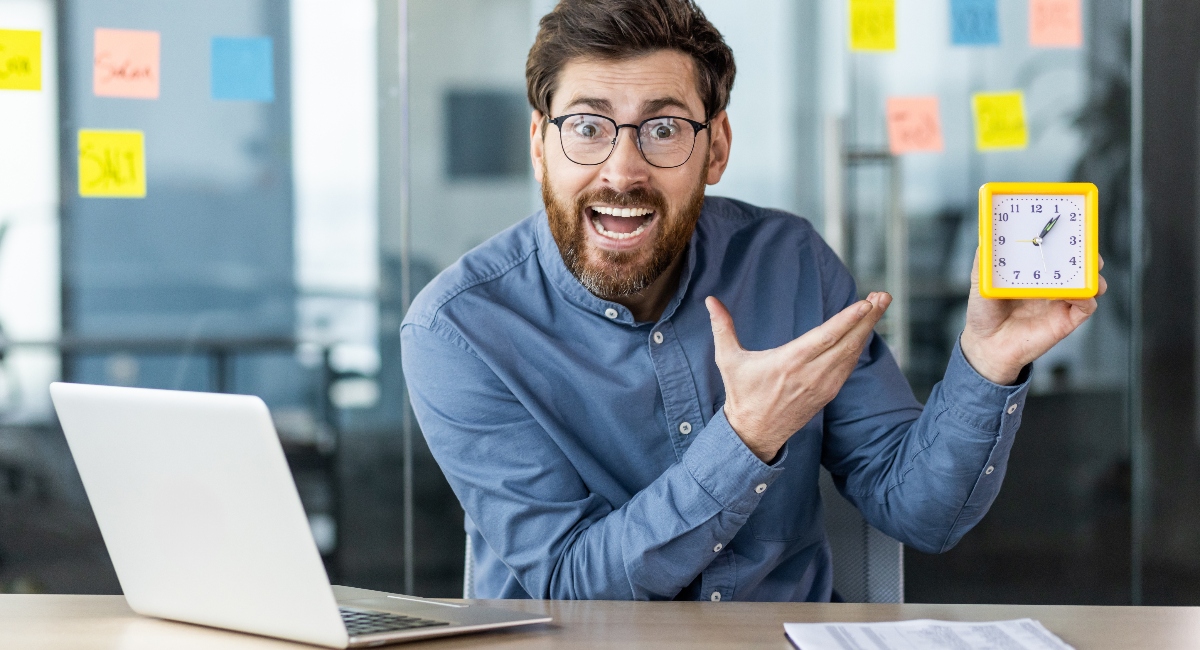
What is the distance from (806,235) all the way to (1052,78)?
139cm

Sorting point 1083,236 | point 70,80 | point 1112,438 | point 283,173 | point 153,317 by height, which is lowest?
point 1112,438

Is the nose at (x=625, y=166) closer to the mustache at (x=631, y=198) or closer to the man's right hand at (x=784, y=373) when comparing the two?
the mustache at (x=631, y=198)

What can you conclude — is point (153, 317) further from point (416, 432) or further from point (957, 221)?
point (957, 221)

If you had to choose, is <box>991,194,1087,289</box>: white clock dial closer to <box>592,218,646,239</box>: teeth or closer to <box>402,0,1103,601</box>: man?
<box>402,0,1103,601</box>: man

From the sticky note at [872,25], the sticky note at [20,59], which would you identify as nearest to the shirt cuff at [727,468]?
the sticky note at [872,25]

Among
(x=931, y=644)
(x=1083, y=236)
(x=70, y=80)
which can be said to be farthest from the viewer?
(x=70, y=80)

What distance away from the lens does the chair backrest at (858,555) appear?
146 centimetres

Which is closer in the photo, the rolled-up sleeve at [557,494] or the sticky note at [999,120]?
the rolled-up sleeve at [557,494]

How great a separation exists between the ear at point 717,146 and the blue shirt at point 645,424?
0.25 feet

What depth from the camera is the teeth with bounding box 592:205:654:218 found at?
4.86 ft

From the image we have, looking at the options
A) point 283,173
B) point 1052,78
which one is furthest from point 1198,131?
point 283,173

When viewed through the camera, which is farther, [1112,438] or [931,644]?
[1112,438]

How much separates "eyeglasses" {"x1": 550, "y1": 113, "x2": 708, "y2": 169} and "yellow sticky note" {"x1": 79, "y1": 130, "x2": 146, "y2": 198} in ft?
5.02

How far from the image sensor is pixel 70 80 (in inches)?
103
